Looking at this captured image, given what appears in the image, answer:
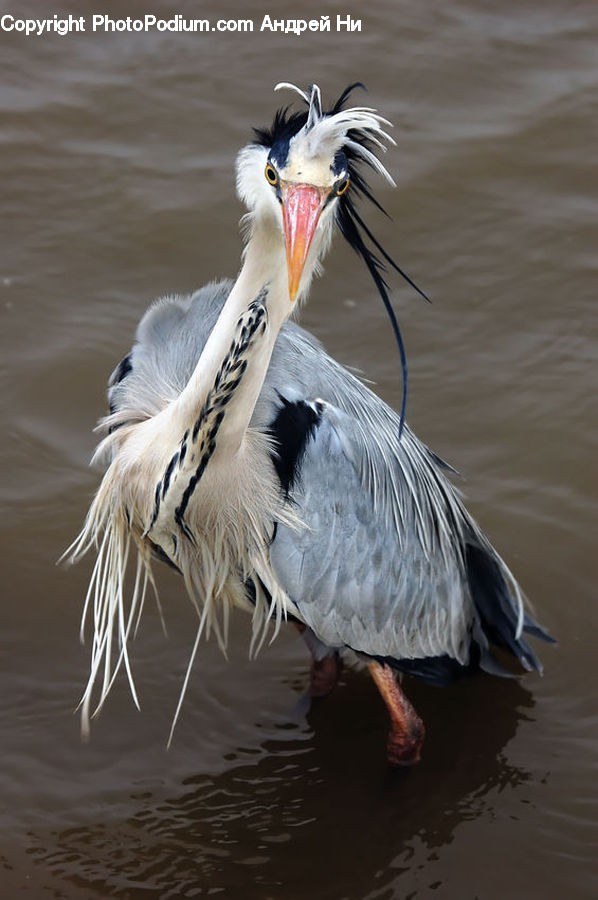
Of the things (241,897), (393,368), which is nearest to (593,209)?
(393,368)

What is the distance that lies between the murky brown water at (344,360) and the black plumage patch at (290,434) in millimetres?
1066

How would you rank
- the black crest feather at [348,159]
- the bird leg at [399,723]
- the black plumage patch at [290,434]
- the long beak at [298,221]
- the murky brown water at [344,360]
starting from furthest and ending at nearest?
the bird leg at [399,723] < the murky brown water at [344,360] < the black plumage patch at [290,434] < the black crest feather at [348,159] < the long beak at [298,221]

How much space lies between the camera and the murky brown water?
156 inches

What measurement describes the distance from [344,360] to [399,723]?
81.1 inches

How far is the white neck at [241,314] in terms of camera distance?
3.23 metres

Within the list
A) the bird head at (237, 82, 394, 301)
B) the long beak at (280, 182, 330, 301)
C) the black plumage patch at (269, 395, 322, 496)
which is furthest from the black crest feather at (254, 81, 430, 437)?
the black plumage patch at (269, 395, 322, 496)

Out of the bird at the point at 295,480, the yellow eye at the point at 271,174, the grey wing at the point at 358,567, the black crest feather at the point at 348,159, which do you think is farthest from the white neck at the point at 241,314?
the grey wing at the point at 358,567

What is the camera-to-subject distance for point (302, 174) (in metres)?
3.10

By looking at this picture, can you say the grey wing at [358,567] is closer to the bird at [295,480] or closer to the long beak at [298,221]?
the bird at [295,480]

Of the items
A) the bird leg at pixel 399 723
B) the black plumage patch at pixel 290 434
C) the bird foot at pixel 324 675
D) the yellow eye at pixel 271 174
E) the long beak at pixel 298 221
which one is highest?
the yellow eye at pixel 271 174

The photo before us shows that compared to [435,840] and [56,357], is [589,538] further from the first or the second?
[56,357]

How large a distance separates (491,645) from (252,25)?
4367 millimetres

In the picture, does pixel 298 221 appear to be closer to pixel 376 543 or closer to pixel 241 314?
pixel 241 314

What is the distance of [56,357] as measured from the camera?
18.1 ft
